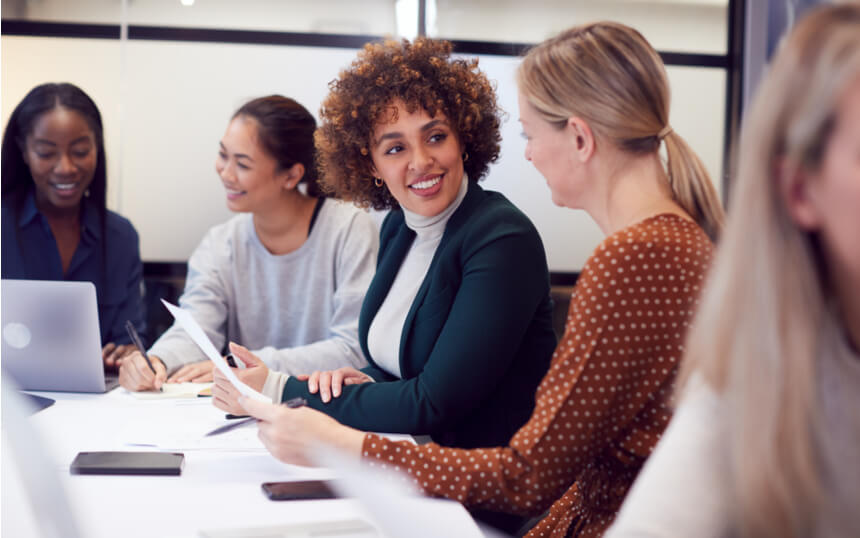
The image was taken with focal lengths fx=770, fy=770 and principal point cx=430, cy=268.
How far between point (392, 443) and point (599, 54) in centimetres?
65

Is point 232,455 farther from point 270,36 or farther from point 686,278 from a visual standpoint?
point 270,36

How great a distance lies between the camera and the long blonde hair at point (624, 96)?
3.76 ft

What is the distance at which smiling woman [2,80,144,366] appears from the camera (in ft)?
8.52

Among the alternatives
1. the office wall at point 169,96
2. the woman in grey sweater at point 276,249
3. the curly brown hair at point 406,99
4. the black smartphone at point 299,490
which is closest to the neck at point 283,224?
the woman in grey sweater at point 276,249

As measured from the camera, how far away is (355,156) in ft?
6.68

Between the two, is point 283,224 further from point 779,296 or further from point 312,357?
point 779,296

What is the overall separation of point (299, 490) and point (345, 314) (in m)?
1.36

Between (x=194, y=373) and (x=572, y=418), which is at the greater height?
(x=572, y=418)

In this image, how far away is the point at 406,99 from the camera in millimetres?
1814

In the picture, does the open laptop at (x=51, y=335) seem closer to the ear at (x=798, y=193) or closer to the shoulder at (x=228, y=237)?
the shoulder at (x=228, y=237)

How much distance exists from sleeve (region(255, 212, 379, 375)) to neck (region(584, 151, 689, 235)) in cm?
122

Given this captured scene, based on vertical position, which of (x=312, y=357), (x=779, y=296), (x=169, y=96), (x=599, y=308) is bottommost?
(x=312, y=357)

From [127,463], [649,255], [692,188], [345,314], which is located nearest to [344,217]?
[345,314]

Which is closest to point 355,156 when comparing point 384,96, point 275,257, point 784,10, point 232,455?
point 384,96
